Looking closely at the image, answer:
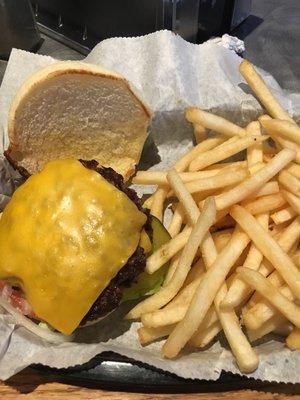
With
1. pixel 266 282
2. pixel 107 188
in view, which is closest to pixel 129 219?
pixel 107 188

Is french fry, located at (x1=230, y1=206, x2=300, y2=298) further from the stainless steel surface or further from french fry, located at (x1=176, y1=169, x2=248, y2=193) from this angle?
the stainless steel surface

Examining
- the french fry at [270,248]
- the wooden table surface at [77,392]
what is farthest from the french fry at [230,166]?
the wooden table surface at [77,392]

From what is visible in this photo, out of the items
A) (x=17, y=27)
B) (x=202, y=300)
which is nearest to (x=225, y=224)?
(x=202, y=300)

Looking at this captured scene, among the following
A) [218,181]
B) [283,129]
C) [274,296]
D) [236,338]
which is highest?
[283,129]

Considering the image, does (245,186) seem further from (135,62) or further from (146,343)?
(135,62)

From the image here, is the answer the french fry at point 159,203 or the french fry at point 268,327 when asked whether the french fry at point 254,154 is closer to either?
the french fry at point 159,203

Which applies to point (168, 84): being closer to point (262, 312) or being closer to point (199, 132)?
point (199, 132)
